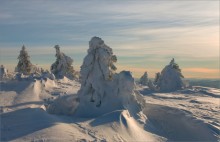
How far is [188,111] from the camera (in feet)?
96.0

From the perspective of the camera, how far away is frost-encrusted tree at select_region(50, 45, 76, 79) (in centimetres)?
5869

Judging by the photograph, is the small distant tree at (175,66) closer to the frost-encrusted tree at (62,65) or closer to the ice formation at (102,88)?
the frost-encrusted tree at (62,65)

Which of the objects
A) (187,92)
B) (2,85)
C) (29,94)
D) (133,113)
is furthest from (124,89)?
(187,92)

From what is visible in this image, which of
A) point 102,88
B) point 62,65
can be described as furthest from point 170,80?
point 102,88

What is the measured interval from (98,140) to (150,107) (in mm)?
10865

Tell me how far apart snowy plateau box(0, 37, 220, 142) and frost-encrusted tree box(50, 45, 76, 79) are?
25.3 meters

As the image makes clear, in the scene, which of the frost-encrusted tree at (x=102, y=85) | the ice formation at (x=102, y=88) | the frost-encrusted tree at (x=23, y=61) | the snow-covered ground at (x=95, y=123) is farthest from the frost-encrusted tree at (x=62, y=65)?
the frost-encrusted tree at (x=102, y=85)

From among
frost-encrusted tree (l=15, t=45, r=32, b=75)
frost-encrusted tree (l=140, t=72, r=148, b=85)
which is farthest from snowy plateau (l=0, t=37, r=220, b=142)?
frost-encrusted tree (l=140, t=72, r=148, b=85)

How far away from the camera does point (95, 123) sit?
22.5 metres

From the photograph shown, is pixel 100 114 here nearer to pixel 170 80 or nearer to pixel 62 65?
pixel 170 80

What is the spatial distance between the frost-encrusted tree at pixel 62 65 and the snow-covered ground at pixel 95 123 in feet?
78.2

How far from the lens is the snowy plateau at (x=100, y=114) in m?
20.3

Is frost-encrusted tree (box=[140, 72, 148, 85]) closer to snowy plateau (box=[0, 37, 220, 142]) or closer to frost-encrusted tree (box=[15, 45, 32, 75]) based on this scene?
frost-encrusted tree (box=[15, 45, 32, 75])

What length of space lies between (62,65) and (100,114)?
34.2 metres
